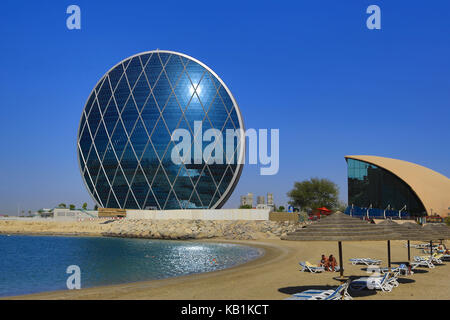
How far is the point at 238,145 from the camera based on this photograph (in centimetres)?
7719

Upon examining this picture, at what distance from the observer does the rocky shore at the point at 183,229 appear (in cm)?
5100

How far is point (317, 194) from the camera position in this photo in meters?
83.0

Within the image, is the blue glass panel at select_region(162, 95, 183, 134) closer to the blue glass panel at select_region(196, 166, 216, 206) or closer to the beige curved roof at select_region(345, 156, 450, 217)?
the blue glass panel at select_region(196, 166, 216, 206)

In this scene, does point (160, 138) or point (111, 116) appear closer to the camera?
point (160, 138)

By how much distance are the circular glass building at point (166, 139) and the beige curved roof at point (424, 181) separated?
23.4m

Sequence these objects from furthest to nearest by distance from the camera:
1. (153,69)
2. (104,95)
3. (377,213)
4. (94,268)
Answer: (104,95)
(153,69)
(377,213)
(94,268)

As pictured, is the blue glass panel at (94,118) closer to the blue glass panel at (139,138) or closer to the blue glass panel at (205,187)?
the blue glass panel at (139,138)

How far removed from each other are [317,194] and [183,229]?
38.8 meters

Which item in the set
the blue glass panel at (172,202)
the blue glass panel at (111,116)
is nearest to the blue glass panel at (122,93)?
the blue glass panel at (111,116)

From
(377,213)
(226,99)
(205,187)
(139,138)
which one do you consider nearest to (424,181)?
(377,213)

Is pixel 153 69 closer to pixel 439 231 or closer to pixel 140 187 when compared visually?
pixel 140 187
